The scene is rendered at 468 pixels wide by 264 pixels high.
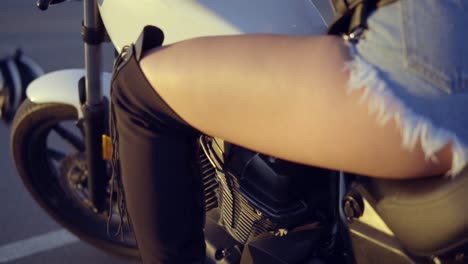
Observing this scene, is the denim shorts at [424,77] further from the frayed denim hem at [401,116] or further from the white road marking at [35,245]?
the white road marking at [35,245]

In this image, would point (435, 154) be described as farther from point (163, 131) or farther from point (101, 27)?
point (101, 27)

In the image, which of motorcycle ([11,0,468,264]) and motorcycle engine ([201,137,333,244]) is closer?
motorcycle ([11,0,468,264])

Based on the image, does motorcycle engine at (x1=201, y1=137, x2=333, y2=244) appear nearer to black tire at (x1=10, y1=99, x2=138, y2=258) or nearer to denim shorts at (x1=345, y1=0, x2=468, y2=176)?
denim shorts at (x1=345, y1=0, x2=468, y2=176)

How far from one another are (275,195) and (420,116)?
0.58 m

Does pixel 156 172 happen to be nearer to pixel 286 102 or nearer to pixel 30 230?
pixel 286 102

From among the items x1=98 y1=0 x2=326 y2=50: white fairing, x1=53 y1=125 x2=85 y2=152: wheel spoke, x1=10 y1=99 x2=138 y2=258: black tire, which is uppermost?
x1=98 y1=0 x2=326 y2=50: white fairing

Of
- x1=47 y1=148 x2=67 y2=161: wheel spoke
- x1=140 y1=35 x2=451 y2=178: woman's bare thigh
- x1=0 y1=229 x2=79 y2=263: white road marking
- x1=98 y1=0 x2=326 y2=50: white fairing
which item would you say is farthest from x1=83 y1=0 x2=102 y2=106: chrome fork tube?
x1=0 y1=229 x2=79 y2=263: white road marking

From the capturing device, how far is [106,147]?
6.50 feet

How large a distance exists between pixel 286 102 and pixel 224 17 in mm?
469

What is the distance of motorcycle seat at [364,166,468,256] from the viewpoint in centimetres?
111

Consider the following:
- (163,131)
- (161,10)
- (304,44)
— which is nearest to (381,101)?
(304,44)

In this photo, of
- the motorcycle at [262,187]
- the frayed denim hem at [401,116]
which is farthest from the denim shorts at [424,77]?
the motorcycle at [262,187]

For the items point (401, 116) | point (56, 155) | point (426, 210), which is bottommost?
point (56, 155)

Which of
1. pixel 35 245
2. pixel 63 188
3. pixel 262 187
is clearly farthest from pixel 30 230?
pixel 262 187
